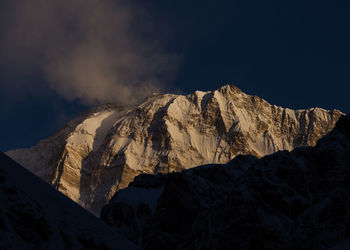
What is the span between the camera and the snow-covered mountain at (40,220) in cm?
3928

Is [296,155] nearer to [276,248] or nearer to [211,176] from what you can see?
[276,248]

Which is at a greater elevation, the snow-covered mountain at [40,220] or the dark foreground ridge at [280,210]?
the dark foreground ridge at [280,210]

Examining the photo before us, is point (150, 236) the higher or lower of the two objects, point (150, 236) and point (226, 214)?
the higher

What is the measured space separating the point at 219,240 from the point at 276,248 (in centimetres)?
642

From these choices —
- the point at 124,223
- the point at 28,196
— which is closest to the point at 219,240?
the point at 28,196

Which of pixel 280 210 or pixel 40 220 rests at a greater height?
pixel 280 210

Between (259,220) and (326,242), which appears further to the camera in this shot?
(259,220)

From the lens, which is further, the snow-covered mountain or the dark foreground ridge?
the dark foreground ridge

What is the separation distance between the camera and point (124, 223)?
409 feet

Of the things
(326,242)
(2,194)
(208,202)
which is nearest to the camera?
(2,194)

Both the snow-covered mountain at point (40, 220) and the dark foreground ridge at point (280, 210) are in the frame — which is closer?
the snow-covered mountain at point (40, 220)

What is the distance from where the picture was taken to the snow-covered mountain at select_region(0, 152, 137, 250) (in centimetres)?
3928

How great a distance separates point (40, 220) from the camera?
137 ft

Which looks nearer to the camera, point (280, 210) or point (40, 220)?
point (40, 220)
